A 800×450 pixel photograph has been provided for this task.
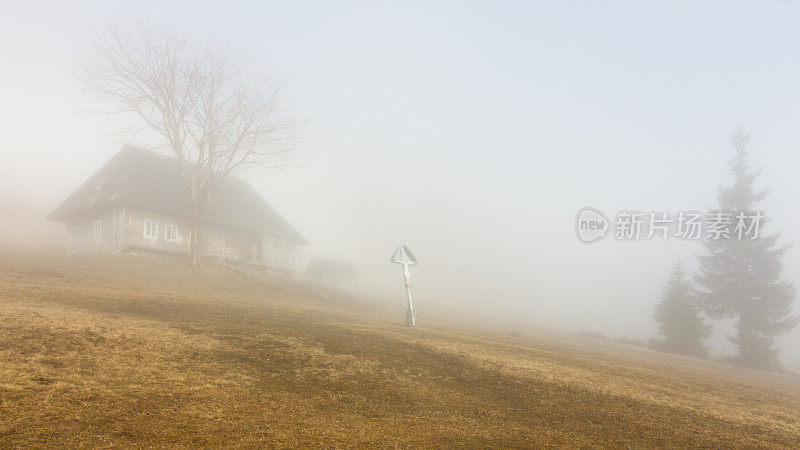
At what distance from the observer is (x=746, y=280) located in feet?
91.7

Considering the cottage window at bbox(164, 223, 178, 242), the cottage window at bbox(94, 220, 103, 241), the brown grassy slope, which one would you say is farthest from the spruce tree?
the cottage window at bbox(94, 220, 103, 241)

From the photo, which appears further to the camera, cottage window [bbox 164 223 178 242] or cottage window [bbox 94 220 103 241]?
cottage window [bbox 164 223 178 242]

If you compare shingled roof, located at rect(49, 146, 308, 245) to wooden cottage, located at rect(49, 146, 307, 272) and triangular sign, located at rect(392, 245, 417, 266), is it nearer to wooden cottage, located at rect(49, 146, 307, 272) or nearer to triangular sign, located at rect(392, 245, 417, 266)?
wooden cottage, located at rect(49, 146, 307, 272)

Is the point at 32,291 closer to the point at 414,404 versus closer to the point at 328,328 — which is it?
the point at 328,328

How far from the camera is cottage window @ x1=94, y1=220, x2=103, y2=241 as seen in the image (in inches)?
1129

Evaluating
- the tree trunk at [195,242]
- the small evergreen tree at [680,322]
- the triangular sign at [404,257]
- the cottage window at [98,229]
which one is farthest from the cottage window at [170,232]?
the small evergreen tree at [680,322]

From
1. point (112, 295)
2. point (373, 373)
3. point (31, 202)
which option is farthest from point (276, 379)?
point (31, 202)

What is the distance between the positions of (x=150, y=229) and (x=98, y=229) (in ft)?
13.2

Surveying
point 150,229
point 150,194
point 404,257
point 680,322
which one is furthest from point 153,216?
point 680,322

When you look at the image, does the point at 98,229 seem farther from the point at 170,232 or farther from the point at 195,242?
the point at 195,242

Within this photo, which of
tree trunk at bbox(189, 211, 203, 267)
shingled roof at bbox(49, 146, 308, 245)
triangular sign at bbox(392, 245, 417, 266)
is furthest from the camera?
shingled roof at bbox(49, 146, 308, 245)

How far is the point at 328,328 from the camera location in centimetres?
1165

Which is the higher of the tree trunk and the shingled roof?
the shingled roof

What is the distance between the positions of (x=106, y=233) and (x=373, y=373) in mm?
28591
